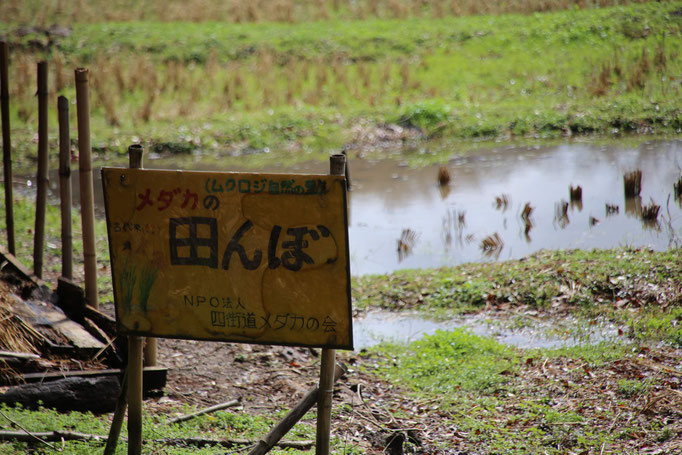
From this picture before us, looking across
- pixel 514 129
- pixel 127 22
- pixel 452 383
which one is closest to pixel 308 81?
pixel 514 129

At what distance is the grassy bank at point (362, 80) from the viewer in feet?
46.8

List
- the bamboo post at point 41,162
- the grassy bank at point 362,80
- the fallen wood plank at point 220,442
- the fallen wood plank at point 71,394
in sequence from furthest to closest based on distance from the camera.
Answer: the grassy bank at point 362,80 → the bamboo post at point 41,162 → the fallen wood plank at point 71,394 → the fallen wood plank at point 220,442

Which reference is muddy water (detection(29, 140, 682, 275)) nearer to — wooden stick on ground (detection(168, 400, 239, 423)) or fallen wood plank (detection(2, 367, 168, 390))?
wooden stick on ground (detection(168, 400, 239, 423))

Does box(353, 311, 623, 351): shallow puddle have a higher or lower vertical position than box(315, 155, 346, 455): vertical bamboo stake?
lower

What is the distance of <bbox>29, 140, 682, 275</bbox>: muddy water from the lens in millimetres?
8578

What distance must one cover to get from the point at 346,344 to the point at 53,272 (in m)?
5.64

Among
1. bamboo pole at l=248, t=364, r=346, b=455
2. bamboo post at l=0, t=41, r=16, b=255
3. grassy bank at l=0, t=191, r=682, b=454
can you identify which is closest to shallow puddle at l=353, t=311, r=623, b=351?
grassy bank at l=0, t=191, r=682, b=454

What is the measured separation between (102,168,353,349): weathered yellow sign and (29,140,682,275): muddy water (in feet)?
16.2

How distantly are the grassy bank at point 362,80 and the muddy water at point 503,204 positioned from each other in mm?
1403

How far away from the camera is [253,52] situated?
805 inches

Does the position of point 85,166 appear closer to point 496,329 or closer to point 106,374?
point 106,374

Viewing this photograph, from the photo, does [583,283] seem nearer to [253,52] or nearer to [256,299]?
[256,299]

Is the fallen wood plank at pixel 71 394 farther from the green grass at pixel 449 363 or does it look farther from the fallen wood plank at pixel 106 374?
the green grass at pixel 449 363

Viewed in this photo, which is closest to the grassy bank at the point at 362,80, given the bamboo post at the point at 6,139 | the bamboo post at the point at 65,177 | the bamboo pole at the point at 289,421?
the bamboo post at the point at 6,139
